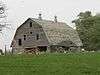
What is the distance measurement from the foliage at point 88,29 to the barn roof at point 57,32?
1014 cm

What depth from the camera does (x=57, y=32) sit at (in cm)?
7781

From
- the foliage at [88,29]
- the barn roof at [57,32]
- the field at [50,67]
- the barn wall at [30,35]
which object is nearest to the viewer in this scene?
the field at [50,67]

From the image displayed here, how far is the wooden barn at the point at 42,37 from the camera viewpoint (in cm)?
7331

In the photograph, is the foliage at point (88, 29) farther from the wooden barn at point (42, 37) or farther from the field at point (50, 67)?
the field at point (50, 67)

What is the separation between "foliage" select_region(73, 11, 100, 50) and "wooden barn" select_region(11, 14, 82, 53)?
12.2 m

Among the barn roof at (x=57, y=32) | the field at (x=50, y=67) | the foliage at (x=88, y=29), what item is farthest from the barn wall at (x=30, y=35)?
the field at (x=50, y=67)

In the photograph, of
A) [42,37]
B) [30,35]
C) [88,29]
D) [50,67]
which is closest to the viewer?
[50,67]

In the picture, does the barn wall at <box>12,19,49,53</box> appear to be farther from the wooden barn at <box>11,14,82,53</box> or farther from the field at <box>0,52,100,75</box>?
the field at <box>0,52,100,75</box>

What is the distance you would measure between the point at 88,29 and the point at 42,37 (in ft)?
91.0

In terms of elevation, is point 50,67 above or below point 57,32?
below

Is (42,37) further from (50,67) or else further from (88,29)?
(50,67)

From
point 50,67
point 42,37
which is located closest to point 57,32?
point 42,37

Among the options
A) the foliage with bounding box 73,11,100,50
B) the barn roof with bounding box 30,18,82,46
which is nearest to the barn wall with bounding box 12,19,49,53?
the barn roof with bounding box 30,18,82,46

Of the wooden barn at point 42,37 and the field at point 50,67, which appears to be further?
the wooden barn at point 42,37
